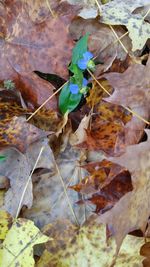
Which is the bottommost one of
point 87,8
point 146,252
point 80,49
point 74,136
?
point 146,252

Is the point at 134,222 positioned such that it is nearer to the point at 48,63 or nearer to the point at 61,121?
the point at 61,121

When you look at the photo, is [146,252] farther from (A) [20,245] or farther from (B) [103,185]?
(A) [20,245]

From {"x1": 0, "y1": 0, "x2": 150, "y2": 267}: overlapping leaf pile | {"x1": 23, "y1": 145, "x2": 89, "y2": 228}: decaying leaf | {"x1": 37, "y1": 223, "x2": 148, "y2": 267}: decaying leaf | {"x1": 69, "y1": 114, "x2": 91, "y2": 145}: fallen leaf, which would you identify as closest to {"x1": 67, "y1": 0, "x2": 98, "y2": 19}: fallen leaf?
{"x1": 0, "y1": 0, "x2": 150, "y2": 267}: overlapping leaf pile

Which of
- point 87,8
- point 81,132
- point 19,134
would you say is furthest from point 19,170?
point 87,8

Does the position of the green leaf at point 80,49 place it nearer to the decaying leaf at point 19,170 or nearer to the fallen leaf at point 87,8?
the fallen leaf at point 87,8

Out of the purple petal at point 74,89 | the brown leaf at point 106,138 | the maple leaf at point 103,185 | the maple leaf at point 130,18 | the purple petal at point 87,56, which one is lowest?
the maple leaf at point 103,185

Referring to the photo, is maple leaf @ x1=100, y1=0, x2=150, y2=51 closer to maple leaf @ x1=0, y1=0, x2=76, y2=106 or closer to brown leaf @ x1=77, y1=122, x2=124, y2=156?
maple leaf @ x1=0, y1=0, x2=76, y2=106

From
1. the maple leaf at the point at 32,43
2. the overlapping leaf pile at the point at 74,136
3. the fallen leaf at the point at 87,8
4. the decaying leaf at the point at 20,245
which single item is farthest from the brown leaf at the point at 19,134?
the fallen leaf at the point at 87,8
